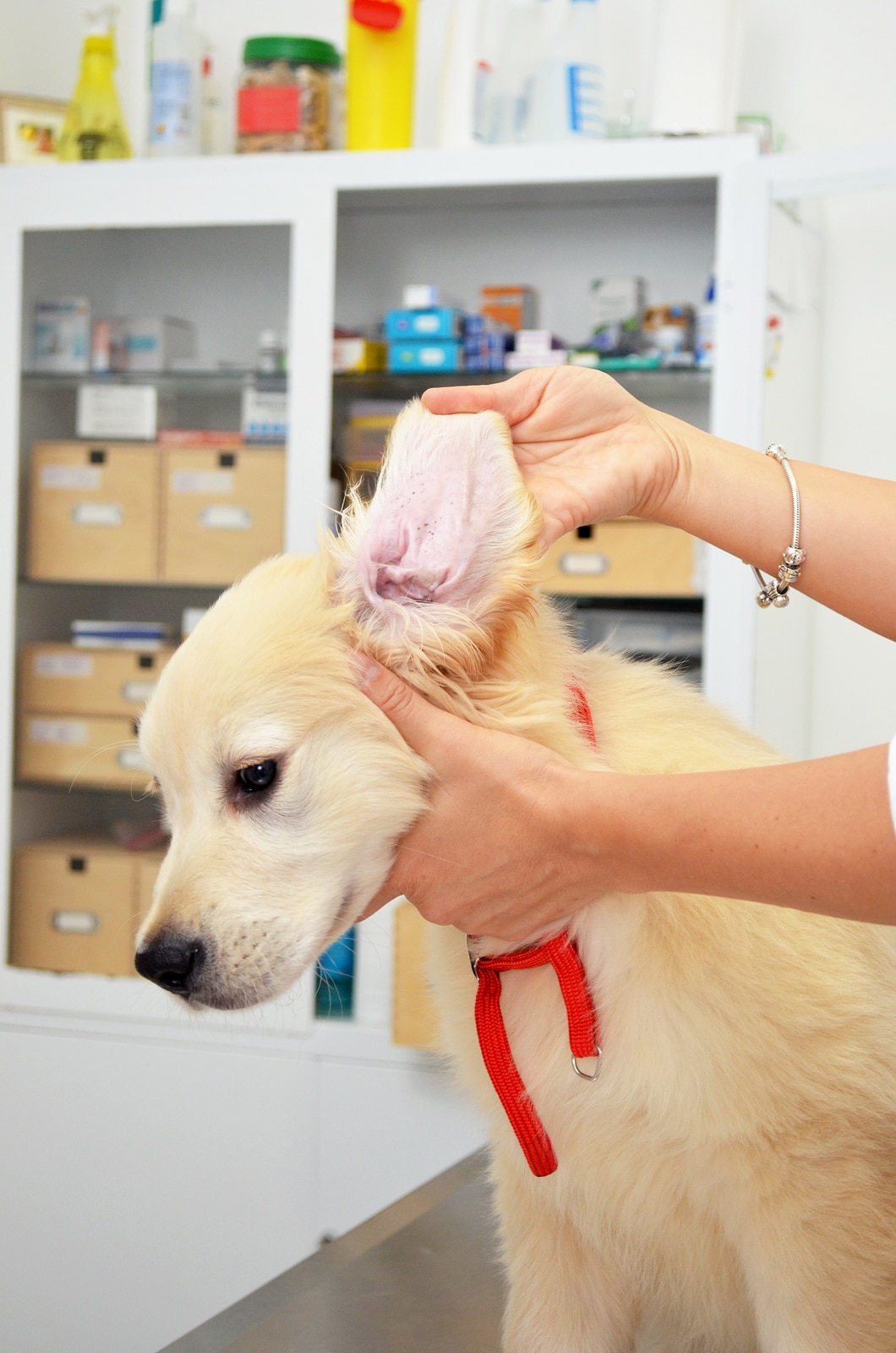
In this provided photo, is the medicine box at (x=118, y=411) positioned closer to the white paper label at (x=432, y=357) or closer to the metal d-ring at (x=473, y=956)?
the white paper label at (x=432, y=357)

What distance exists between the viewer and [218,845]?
2.93ft

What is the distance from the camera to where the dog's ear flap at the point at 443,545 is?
2.77 feet

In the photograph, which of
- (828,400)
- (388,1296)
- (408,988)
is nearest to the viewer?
(388,1296)

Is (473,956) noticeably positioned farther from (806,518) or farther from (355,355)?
(355,355)

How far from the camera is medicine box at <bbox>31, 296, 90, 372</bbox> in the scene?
284 centimetres

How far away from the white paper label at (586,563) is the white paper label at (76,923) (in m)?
1.34

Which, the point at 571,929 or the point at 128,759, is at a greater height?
the point at 571,929

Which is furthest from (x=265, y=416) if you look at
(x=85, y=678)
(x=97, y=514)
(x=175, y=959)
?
(x=175, y=959)

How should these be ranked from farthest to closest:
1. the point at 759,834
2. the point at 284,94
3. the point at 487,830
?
the point at 284,94
the point at 487,830
the point at 759,834

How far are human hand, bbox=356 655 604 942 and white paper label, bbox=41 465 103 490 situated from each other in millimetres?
2019

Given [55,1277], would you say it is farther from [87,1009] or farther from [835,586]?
[835,586]

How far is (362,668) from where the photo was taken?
0.90 meters

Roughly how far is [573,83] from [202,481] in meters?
1.14

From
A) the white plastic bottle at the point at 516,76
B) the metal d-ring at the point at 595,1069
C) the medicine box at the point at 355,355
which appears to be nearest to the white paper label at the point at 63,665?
the medicine box at the point at 355,355
